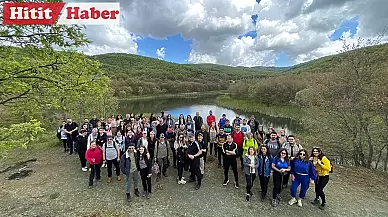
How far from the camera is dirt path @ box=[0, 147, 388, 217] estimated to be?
6.97 metres

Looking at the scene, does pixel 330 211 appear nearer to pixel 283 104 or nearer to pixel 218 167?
pixel 218 167

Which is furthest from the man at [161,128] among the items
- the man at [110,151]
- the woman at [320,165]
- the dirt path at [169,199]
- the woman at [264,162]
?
the woman at [320,165]

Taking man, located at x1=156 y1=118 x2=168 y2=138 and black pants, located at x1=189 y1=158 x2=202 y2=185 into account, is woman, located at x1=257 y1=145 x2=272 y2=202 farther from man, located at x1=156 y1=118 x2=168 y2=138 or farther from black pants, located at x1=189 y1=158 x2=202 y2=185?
man, located at x1=156 y1=118 x2=168 y2=138

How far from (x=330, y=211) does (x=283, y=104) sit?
36.7 metres

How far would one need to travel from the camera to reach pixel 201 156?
820 centimetres

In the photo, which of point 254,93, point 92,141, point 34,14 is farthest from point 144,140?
point 254,93

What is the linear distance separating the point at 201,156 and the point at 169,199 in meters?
1.83

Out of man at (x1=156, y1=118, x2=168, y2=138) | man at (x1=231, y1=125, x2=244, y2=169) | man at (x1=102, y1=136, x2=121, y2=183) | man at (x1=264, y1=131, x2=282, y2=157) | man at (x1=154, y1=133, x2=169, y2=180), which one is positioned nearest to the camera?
man at (x1=264, y1=131, x2=282, y2=157)

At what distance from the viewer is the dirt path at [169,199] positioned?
697 cm

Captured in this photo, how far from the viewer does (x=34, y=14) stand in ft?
15.9

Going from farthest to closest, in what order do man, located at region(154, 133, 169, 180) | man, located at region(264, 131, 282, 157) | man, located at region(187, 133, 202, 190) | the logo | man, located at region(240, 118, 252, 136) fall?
man, located at region(240, 118, 252, 136), man, located at region(154, 133, 169, 180), man, located at region(187, 133, 202, 190), man, located at region(264, 131, 282, 157), the logo

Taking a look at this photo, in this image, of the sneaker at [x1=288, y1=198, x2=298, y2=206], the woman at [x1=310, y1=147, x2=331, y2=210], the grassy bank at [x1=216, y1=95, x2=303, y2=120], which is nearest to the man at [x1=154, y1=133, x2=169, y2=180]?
the sneaker at [x1=288, y1=198, x2=298, y2=206]

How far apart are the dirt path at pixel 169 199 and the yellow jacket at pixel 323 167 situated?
1245 millimetres

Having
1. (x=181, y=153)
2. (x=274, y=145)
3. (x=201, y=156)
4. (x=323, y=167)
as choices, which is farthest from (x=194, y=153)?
(x=323, y=167)
